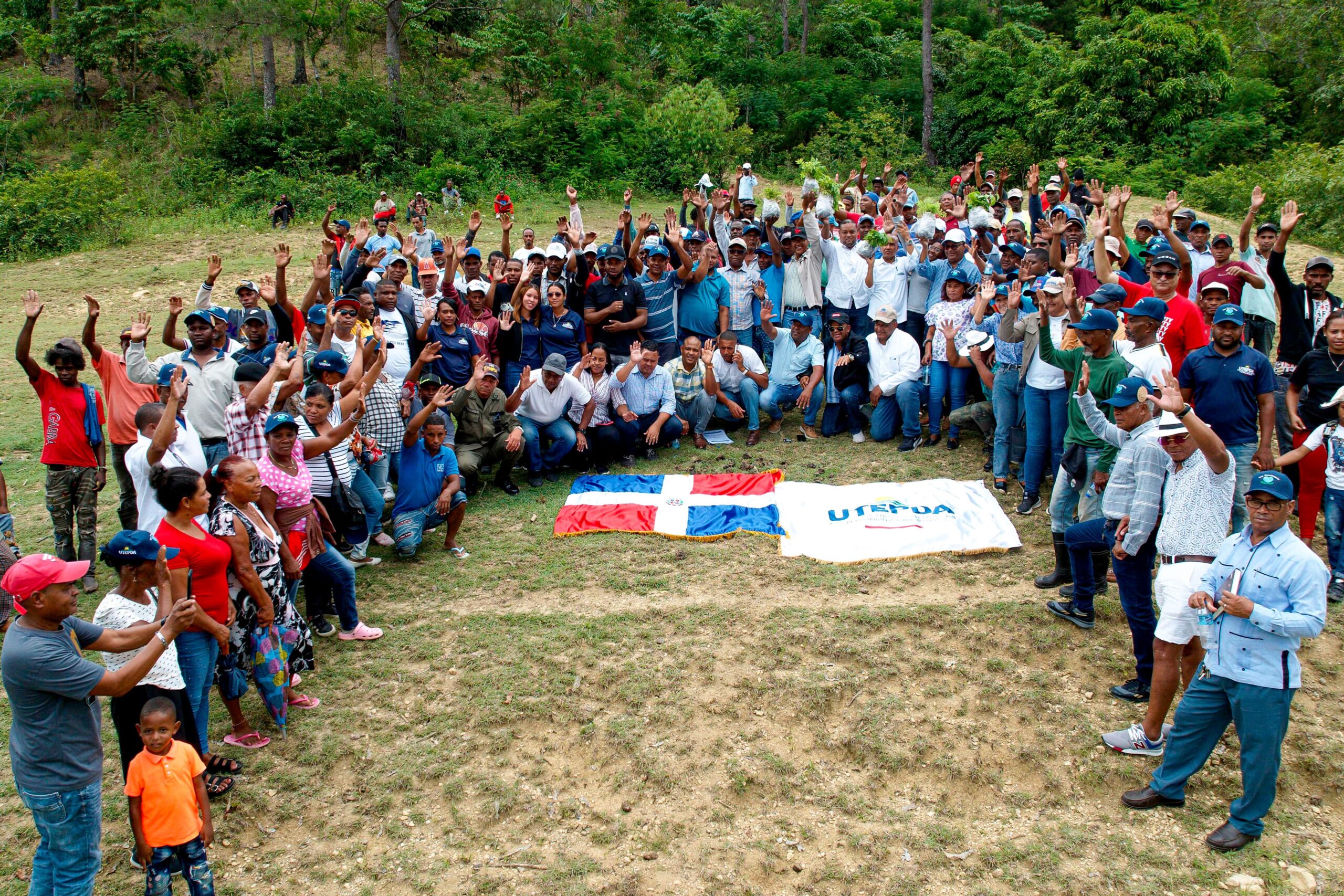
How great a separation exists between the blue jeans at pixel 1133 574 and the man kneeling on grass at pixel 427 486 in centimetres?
527

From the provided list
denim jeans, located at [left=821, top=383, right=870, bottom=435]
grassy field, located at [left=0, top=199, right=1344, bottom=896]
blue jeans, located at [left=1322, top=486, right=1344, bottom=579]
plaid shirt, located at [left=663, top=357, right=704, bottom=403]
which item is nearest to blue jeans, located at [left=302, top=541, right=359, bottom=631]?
grassy field, located at [left=0, top=199, right=1344, bottom=896]

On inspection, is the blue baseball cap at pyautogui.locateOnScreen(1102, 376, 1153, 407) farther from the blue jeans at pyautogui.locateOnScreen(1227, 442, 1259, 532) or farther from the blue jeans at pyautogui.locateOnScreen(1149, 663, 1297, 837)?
the blue jeans at pyautogui.locateOnScreen(1149, 663, 1297, 837)

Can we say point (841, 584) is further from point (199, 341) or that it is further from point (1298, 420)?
point (199, 341)

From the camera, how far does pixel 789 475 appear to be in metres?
10.1

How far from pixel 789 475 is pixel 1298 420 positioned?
15.3 ft

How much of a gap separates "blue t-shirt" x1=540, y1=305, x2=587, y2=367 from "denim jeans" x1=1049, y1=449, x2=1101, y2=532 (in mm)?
5292

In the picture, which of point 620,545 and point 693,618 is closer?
point 693,618

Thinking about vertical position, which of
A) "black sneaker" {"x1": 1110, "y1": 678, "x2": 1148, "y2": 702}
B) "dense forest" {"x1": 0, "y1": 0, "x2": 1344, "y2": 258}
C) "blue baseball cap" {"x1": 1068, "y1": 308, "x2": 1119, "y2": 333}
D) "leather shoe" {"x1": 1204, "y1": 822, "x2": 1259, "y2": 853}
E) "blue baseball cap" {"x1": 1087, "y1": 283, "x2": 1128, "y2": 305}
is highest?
"dense forest" {"x1": 0, "y1": 0, "x2": 1344, "y2": 258}

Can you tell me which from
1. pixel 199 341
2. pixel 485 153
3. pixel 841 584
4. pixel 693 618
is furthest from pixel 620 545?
pixel 485 153

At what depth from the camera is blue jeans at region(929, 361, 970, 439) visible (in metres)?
10.4

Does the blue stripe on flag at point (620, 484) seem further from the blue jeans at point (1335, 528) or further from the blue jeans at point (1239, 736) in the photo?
the blue jeans at point (1335, 528)

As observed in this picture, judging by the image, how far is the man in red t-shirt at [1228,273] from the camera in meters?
9.01

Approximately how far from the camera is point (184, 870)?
15.0ft

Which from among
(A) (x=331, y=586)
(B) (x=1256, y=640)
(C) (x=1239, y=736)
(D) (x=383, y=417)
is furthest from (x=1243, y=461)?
(D) (x=383, y=417)
